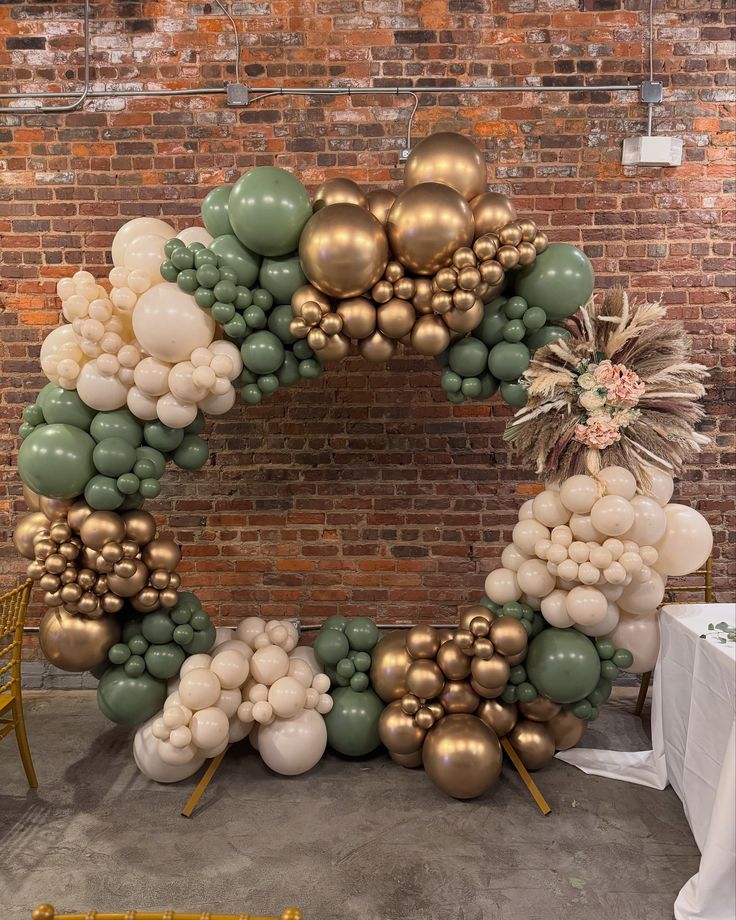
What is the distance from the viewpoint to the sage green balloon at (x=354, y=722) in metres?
2.57

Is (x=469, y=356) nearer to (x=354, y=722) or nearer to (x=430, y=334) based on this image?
(x=430, y=334)

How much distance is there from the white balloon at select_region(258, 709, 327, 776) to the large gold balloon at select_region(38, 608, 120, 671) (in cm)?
63

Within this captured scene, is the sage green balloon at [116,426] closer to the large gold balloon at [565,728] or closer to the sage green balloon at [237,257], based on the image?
the sage green balloon at [237,257]

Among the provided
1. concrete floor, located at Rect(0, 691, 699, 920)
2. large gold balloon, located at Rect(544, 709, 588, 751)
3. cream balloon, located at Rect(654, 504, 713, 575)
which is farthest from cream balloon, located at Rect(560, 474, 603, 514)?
concrete floor, located at Rect(0, 691, 699, 920)

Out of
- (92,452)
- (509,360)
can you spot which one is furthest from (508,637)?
(92,452)

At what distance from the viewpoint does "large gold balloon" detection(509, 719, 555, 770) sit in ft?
8.23

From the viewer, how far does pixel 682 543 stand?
2.47m

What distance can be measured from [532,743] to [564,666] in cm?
33

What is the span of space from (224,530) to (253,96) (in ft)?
6.33

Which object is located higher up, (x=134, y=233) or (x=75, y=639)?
(x=134, y=233)

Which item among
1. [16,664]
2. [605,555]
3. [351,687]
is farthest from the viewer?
[351,687]

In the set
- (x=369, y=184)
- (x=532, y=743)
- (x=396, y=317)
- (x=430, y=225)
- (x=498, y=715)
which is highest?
(x=369, y=184)

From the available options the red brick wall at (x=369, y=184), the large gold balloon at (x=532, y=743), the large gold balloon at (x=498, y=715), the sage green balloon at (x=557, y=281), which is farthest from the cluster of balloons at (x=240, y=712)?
the sage green balloon at (x=557, y=281)

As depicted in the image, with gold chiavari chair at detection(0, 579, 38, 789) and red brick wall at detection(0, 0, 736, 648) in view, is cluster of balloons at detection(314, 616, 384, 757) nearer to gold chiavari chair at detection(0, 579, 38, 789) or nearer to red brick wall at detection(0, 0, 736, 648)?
red brick wall at detection(0, 0, 736, 648)
